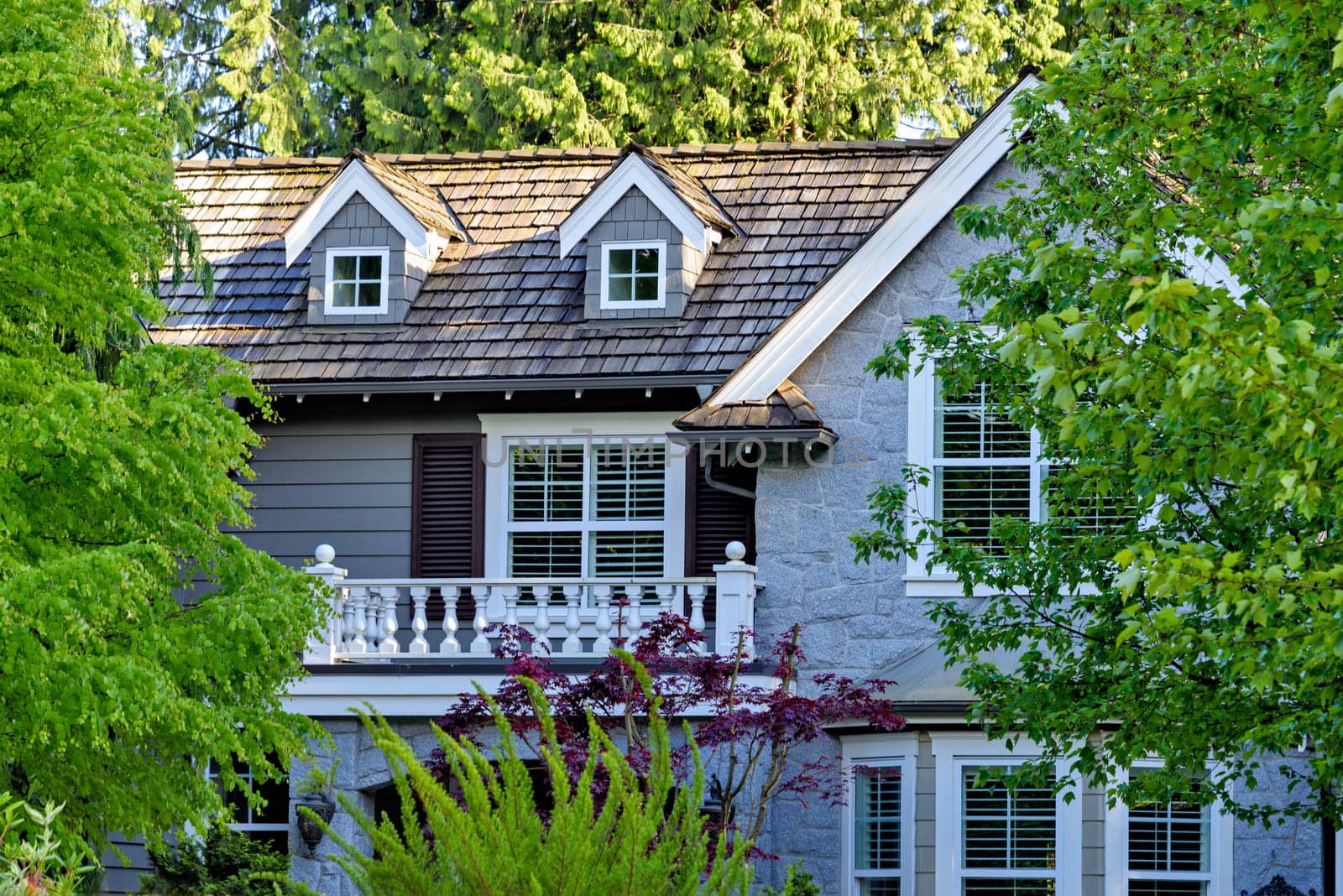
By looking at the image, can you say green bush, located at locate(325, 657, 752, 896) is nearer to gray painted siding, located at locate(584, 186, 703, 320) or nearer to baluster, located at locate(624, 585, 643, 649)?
baluster, located at locate(624, 585, 643, 649)

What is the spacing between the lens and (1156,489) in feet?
26.0

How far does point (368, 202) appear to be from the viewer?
1617cm

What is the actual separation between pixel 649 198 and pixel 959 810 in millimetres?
5866

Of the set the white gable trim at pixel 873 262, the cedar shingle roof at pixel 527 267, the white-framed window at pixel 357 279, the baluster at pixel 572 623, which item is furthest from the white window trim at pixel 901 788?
the white-framed window at pixel 357 279

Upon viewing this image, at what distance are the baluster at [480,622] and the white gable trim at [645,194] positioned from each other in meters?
3.50

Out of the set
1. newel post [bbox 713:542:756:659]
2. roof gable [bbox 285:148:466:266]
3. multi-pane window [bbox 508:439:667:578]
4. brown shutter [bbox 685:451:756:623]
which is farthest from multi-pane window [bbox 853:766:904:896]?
roof gable [bbox 285:148:466:266]

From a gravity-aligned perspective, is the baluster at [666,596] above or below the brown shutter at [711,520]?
below

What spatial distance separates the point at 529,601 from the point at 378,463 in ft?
6.02

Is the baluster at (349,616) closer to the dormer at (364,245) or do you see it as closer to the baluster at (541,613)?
the baluster at (541,613)

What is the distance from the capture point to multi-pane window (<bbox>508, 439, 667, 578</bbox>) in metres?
15.5

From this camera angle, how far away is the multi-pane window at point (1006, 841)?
13297 millimetres

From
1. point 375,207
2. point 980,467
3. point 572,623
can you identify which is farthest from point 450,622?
point 980,467

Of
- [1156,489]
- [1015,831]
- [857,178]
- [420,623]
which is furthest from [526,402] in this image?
[1156,489]

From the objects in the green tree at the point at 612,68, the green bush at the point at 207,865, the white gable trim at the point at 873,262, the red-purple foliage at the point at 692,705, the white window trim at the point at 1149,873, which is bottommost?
the green bush at the point at 207,865
